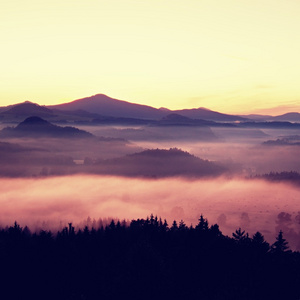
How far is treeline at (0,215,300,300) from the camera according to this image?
5128 cm

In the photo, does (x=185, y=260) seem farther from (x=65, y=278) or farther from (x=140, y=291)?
(x=65, y=278)

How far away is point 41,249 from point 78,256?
6.05m

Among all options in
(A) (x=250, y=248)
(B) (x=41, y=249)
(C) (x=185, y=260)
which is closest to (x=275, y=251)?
(A) (x=250, y=248)

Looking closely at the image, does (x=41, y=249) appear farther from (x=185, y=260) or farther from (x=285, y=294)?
(x=285, y=294)

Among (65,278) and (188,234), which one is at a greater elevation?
(188,234)

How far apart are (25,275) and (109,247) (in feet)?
50.6

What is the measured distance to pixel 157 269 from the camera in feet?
173

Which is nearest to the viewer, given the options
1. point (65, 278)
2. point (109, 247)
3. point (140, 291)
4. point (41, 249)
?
point (140, 291)

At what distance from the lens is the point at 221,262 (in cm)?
5762

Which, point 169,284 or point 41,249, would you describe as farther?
point 41,249

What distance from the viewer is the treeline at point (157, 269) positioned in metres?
51.3

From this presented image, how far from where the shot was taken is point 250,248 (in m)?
57.0

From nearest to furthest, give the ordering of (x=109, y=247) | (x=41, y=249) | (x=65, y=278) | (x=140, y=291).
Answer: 1. (x=140, y=291)
2. (x=65, y=278)
3. (x=41, y=249)
4. (x=109, y=247)

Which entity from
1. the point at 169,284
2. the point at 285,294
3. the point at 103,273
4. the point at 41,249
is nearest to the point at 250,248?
the point at 285,294
